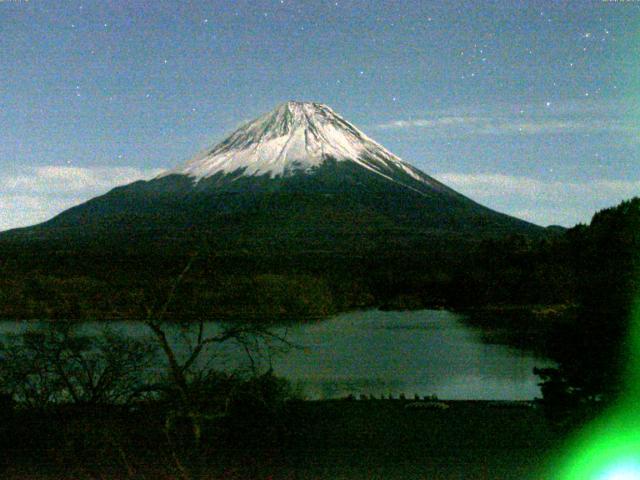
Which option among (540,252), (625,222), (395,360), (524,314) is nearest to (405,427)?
(395,360)

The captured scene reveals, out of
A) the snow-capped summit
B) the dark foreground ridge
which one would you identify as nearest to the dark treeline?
the dark foreground ridge

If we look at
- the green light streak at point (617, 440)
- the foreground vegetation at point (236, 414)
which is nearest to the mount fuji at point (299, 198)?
the foreground vegetation at point (236, 414)

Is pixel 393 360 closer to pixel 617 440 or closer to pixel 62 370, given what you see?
pixel 62 370

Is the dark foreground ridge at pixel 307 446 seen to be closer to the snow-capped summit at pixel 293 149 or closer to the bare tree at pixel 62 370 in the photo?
the bare tree at pixel 62 370

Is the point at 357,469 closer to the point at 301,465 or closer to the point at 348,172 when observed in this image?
the point at 301,465

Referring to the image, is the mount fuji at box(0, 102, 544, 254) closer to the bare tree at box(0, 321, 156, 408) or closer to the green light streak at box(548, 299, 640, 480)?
the bare tree at box(0, 321, 156, 408)

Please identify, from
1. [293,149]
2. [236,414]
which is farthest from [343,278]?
[293,149]
